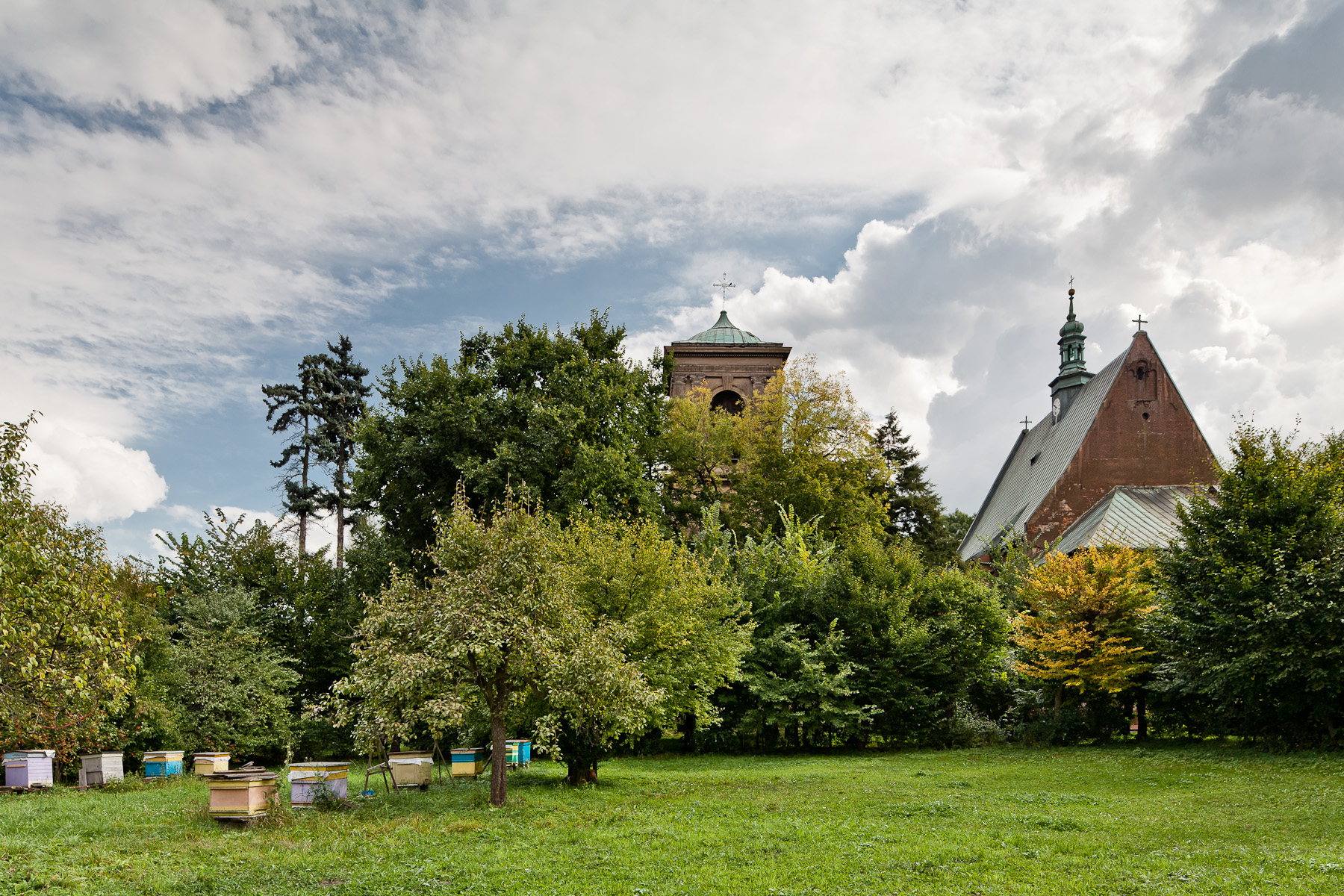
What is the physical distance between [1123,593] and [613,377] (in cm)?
1881

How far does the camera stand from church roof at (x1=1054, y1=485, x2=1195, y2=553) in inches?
1371

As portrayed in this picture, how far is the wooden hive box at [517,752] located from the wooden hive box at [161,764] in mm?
8881

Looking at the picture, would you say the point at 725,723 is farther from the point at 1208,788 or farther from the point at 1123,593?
the point at 1208,788

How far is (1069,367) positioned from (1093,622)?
3001cm

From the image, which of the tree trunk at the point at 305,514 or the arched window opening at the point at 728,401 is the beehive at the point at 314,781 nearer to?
the tree trunk at the point at 305,514

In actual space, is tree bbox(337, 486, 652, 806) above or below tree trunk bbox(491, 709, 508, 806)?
above

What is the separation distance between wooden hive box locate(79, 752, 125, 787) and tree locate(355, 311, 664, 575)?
35.0 ft

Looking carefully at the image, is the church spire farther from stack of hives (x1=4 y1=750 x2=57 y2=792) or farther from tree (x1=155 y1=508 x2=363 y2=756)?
stack of hives (x1=4 y1=750 x2=57 y2=792)

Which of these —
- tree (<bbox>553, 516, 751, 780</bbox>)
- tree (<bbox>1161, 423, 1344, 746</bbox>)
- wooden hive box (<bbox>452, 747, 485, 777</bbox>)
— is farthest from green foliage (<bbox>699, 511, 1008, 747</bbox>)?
wooden hive box (<bbox>452, 747, 485, 777</bbox>)

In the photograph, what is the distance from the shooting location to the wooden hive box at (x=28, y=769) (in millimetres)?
20156

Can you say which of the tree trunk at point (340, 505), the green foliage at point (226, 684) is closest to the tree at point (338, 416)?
the tree trunk at point (340, 505)

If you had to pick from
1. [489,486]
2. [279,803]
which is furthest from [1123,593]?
[279,803]

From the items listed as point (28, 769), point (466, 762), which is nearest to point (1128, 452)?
point (466, 762)

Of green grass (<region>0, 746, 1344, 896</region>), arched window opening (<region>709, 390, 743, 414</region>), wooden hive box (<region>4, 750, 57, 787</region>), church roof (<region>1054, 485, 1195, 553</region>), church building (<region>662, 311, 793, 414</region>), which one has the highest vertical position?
church building (<region>662, 311, 793, 414</region>)
